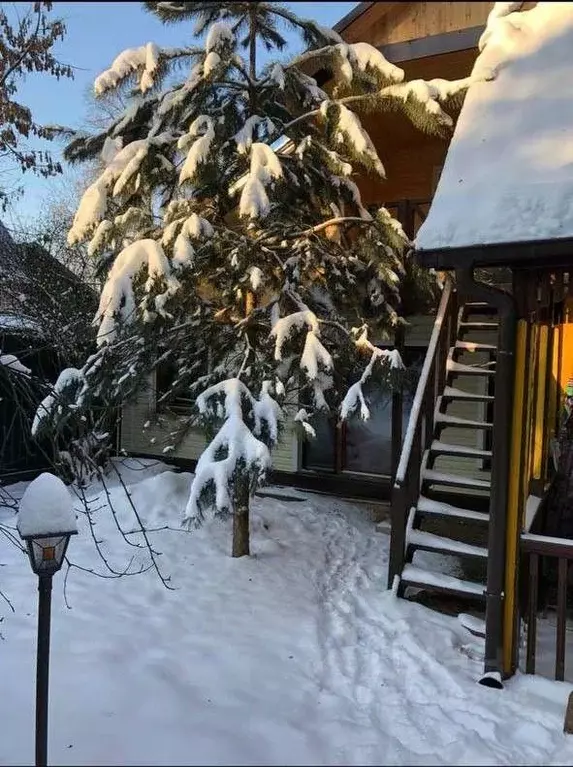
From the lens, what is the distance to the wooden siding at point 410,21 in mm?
2059

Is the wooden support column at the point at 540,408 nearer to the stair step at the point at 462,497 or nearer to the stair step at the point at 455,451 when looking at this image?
the stair step at the point at 455,451

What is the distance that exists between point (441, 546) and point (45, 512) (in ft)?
10.2

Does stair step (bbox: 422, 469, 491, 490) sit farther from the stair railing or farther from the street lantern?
the street lantern

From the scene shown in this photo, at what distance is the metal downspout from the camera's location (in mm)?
3885

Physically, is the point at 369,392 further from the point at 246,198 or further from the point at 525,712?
the point at 525,712

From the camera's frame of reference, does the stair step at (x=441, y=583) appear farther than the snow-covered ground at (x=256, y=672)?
Yes

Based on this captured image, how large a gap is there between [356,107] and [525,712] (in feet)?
15.7

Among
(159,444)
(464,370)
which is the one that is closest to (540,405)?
(464,370)

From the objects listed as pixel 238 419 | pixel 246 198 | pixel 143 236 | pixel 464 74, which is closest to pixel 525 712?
pixel 238 419

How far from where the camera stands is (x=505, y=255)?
11.6 feet

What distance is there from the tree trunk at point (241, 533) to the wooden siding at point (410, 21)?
4107mm

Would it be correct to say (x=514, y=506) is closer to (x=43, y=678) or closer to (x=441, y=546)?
(x=441, y=546)

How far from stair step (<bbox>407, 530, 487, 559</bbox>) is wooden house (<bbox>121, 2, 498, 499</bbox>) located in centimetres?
143

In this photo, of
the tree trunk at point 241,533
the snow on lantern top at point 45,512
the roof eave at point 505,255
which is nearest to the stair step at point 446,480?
the tree trunk at point 241,533
